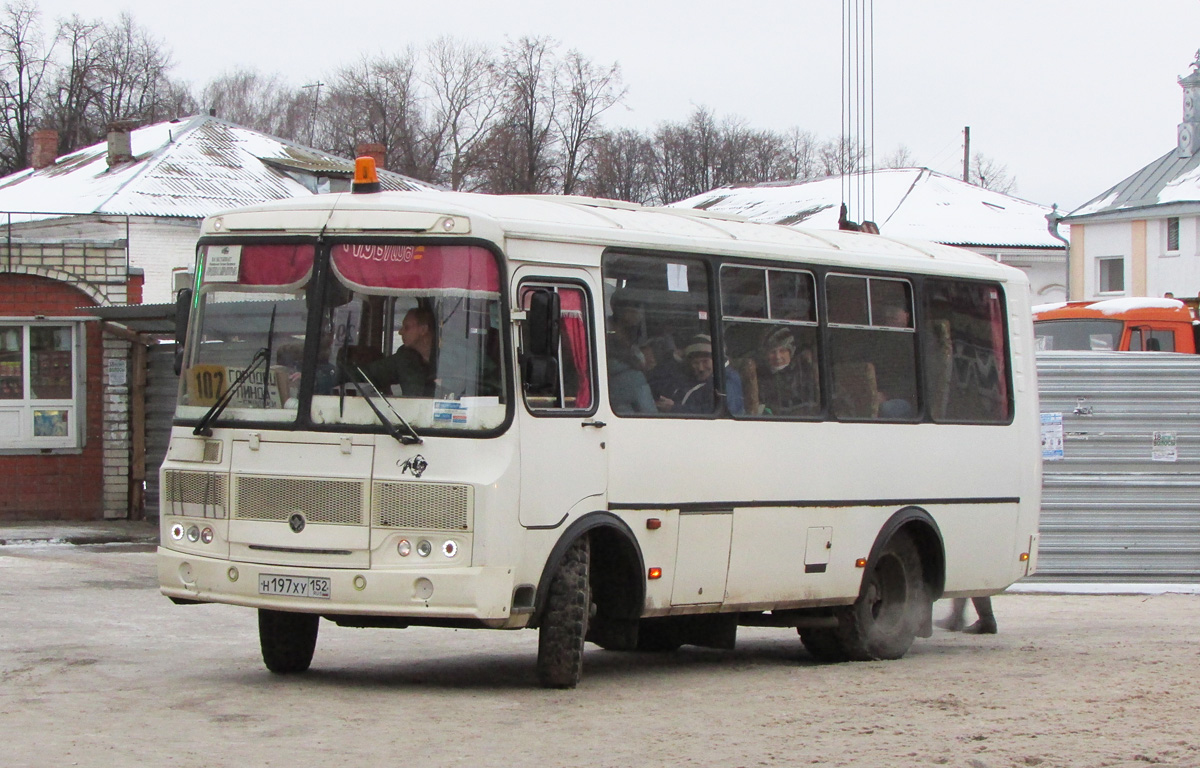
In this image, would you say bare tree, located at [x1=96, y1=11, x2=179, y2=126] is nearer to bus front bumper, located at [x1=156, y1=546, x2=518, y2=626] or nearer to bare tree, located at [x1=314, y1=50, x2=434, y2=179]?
bare tree, located at [x1=314, y1=50, x2=434, y2=179]

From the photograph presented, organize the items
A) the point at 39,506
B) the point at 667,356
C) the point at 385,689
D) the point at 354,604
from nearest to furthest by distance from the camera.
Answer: the point at 354,604 < the point at 385,689 < the point at 667,356 < the point at 39,506

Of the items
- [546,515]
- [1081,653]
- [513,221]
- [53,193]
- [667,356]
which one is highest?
[53,193]

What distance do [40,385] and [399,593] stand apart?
15.9 m

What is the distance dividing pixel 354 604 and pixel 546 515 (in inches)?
42.3

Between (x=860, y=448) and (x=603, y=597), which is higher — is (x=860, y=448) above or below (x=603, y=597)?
above

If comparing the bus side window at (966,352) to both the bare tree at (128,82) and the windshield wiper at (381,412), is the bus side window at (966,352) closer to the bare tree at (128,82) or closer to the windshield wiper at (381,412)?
the windshield wiper at (381,412)

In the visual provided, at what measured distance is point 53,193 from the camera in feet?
148

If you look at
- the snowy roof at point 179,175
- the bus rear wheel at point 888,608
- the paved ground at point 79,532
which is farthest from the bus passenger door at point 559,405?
the snowy roof at point 179,175

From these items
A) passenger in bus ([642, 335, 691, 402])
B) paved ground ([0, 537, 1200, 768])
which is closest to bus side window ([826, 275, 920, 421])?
passenger in bus ([642, 335, 691, 402])

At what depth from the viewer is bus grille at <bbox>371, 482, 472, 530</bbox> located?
8.67 m

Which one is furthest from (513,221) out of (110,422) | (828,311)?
(110,422)

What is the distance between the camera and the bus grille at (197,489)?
9180 mm

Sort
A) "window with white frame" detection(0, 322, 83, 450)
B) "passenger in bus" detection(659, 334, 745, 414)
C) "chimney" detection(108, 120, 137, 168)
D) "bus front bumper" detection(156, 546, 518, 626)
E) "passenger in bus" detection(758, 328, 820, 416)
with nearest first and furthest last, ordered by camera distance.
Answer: "bus front bumper" detection(156, 546, 518, 626)
"passenger in bus" detection(659, 334, 745, 414)
"passenger in bus" detection(758, 328, 820, 416)
"window with white frame" detection(0, 322, 83, 450)
"chimney" detection(108, 120, 137, 168)

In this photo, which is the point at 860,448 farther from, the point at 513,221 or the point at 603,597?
the point at 513,221
